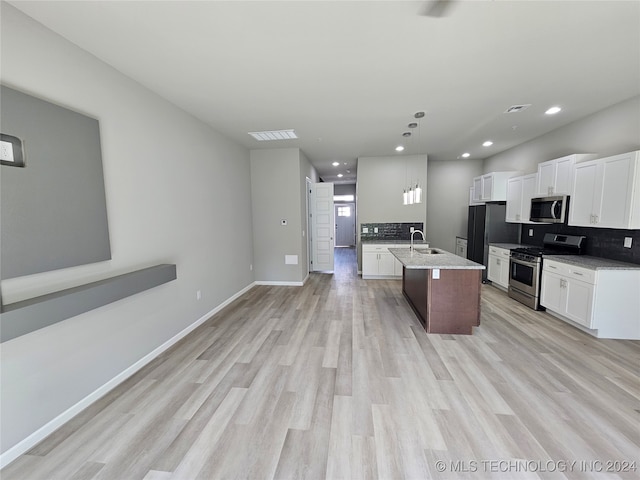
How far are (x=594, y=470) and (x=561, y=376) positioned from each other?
107cm

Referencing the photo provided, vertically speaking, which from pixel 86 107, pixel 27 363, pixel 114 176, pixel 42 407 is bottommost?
pixel 42 407

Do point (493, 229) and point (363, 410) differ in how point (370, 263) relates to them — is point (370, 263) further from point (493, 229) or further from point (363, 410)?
point (363, 410)

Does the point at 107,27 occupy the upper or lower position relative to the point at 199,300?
upper

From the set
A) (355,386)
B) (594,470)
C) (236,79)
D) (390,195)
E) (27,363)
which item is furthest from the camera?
(390,195)

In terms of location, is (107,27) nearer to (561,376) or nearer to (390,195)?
(561,376)

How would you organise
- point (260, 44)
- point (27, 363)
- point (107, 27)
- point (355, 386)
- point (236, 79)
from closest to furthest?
1. point (27, 363)
2. point (107, 27)
3. point (260, 44)
4. point (355, 386)
5. point (236, 79)

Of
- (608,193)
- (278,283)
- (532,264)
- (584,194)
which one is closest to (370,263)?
(278,283)

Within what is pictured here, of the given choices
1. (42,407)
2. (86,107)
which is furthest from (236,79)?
(42,407)

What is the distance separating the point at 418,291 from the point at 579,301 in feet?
6.15

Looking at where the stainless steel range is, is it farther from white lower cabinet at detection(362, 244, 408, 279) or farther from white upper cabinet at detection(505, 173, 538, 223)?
white lower cabinet at detection(362, 244, 408, 279)

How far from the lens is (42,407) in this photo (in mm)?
1795

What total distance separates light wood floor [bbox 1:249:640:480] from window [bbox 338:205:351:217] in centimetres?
849

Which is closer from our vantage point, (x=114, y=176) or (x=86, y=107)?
(x=86, y=107)

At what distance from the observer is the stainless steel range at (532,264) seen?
3.89m
